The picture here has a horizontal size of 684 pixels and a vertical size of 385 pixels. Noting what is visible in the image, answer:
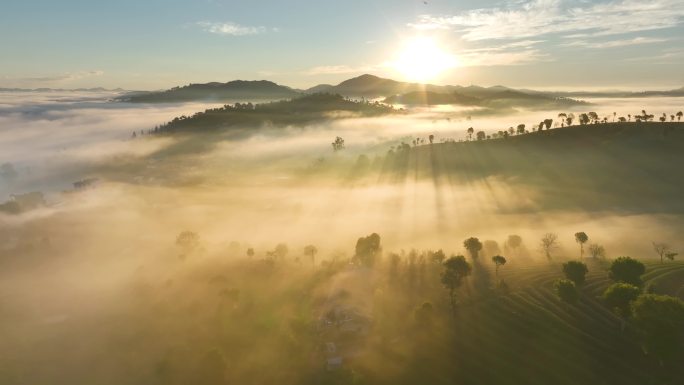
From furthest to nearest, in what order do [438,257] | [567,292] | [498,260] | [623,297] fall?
[438,257]
[498,260]
[567,292]
[623,297]

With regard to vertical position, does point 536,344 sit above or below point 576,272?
below

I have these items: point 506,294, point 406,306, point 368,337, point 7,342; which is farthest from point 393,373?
point 7,342

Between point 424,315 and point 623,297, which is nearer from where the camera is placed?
point 623,297

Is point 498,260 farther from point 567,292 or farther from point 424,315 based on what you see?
point 424,315

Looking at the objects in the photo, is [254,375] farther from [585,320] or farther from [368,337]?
[585,320]

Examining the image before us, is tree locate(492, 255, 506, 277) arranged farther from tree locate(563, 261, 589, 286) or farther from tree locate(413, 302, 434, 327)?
tree locate(413, 302, 434, 327)

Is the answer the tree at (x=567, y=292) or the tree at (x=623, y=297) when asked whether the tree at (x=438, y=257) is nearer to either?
the tree at (x=567, y=292)

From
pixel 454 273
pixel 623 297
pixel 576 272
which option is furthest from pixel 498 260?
pixel 623 297
